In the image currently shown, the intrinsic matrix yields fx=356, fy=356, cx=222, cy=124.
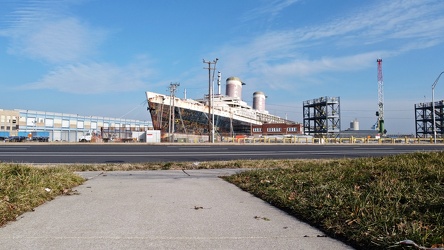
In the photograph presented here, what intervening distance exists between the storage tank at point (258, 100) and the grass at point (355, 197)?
87.0 m

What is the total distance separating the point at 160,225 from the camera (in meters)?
4.61

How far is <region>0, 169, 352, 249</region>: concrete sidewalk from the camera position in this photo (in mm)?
3828

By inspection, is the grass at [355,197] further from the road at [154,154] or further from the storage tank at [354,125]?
the storage tank at [354,125]

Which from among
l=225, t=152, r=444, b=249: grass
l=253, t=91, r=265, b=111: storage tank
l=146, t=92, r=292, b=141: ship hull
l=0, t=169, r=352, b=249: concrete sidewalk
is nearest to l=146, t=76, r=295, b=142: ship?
l=146, t=92, r=292, b=141: ship hull

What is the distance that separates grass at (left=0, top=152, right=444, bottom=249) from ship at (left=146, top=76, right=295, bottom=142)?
147 feet

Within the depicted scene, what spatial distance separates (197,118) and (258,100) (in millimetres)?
34926

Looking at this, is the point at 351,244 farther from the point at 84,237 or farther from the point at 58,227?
the point at 58,227

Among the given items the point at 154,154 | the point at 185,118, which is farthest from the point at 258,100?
the point at 154,154

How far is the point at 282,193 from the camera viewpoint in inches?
254

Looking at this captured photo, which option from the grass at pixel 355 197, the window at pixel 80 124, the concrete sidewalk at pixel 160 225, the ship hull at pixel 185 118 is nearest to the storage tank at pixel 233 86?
the ship hull at pixel 185 118

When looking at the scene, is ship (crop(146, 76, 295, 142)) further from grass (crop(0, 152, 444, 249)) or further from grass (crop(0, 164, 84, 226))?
grass (crop(0, 152, 444, 249))

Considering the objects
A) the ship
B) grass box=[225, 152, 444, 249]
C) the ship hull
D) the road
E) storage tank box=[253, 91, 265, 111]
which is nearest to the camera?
grass box=[225, 152, 444, 249]

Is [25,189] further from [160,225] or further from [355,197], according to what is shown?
[355,197]

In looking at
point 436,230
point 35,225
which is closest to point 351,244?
point 436,230
